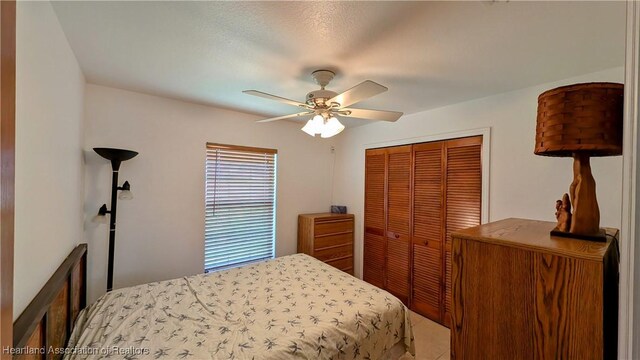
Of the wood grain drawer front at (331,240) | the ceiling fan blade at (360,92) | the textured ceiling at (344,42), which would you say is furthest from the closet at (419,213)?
the ceiling fan blade at (360,92)

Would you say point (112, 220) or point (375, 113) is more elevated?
point (375, 113)

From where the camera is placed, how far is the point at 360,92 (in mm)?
1593

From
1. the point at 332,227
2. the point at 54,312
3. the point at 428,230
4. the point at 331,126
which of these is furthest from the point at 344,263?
the point at 54,312

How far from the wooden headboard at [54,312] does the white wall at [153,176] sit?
0.35m

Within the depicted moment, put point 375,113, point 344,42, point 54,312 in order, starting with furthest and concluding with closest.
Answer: point 375,113
point 344,42
point 54,312

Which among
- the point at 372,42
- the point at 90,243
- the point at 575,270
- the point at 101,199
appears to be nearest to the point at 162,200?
the point at 101,199

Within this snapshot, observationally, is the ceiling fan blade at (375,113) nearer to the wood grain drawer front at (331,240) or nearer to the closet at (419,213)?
the closet at (419,213)

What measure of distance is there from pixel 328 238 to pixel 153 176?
88.5 inches

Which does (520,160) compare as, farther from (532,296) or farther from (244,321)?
(244,321)

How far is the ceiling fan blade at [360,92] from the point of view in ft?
4.89

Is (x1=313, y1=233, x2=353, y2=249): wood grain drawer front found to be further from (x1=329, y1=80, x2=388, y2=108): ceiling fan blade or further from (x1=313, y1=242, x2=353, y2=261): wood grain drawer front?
(x1=329, y1=80, x2=388, y2=108): ceiling fan blade

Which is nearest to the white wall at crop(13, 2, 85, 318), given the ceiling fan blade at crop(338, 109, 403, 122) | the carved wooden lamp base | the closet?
the ceiling fan blade at crop(338, 109, 403, 122)

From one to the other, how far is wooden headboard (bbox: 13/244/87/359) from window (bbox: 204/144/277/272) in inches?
46.2

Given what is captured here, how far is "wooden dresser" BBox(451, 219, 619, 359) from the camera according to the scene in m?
0.68
